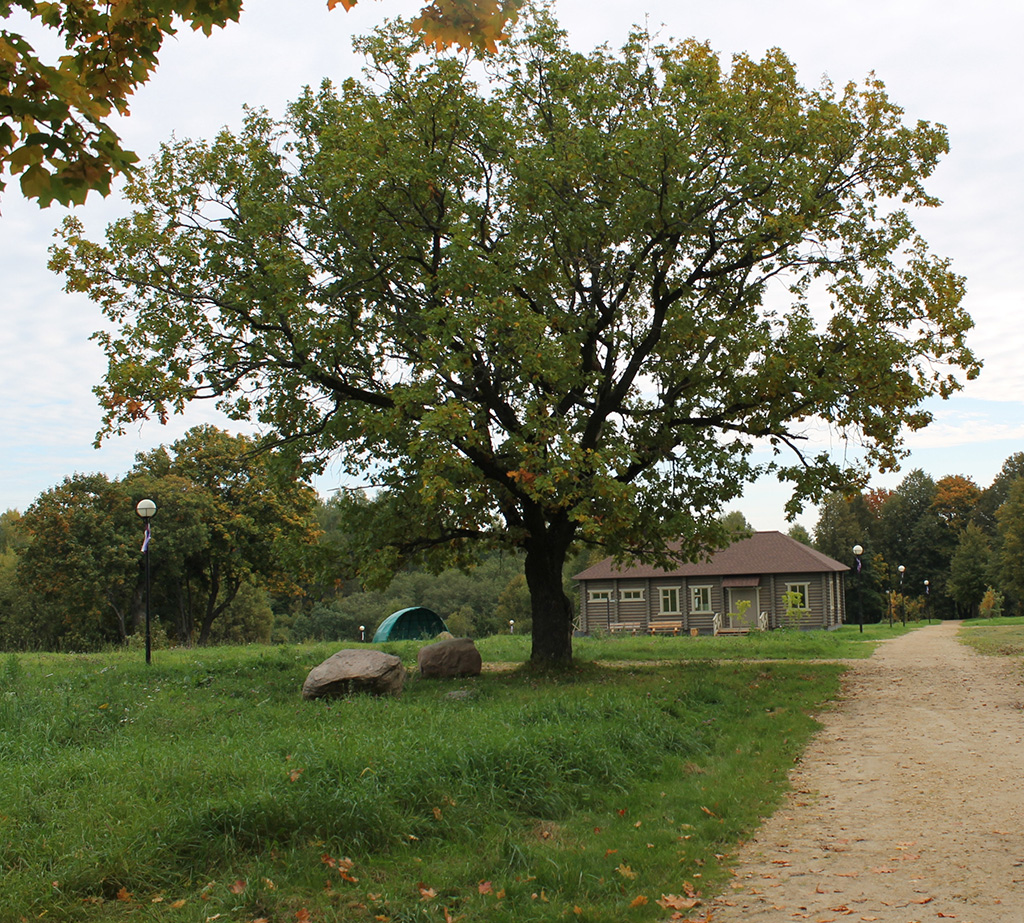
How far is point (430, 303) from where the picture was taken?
1509cm

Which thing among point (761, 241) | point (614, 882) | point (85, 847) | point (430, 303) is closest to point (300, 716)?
point (85, 847)

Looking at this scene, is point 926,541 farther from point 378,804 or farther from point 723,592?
point 378,804

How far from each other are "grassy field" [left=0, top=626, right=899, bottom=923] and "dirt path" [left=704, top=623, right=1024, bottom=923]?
379mm

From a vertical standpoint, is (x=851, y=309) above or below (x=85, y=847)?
above

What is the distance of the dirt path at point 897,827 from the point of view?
507 centimetres

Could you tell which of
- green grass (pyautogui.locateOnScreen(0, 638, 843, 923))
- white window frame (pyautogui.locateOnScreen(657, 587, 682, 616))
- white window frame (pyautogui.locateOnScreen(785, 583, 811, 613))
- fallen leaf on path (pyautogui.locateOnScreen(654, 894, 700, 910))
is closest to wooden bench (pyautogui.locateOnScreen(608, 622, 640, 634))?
white window frame (pyautogui.locateOnScreen(657, 587, 682, 616))

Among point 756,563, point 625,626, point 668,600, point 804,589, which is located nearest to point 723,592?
point 756,563

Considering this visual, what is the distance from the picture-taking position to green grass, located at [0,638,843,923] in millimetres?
5109

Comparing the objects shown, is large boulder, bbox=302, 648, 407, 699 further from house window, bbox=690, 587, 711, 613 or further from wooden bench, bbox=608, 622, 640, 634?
house window, bbox=690, 587, 711, 613

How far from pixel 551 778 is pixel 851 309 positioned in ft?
37.9

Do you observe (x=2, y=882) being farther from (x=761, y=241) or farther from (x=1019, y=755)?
(x=761, y=241)

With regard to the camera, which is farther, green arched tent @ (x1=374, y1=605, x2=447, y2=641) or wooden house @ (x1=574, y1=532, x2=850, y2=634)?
wooden house @ (x1=574, y1=532, x2=850, y2=634)

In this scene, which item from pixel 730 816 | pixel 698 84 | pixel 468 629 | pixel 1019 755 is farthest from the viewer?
pixel 468 629

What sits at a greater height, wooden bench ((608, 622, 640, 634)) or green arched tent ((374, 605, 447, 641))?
green arched tent ((374, 605, 447, 641))
